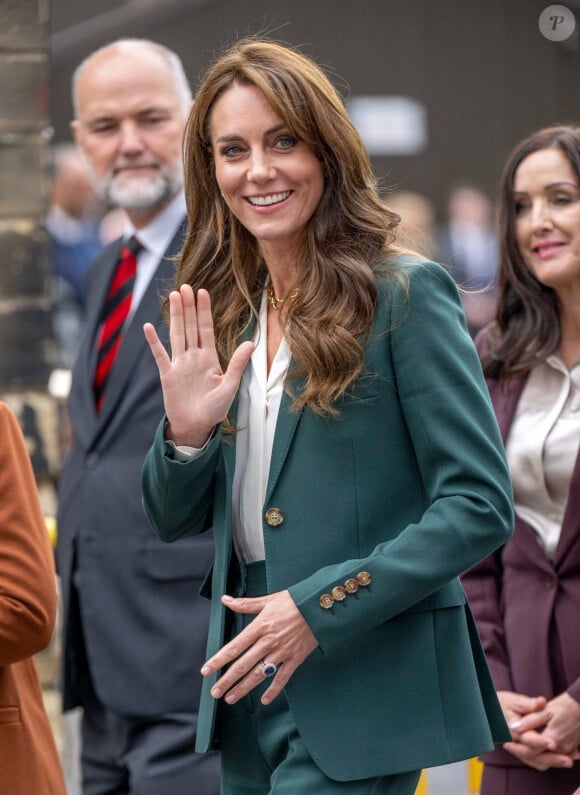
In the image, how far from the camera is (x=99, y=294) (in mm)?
4422

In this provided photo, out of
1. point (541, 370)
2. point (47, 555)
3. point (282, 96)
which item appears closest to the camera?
point (282, 96)

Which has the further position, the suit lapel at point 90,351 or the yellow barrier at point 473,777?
the yellow barrier at point 473,777

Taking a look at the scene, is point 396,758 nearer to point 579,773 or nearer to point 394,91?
point 579,773

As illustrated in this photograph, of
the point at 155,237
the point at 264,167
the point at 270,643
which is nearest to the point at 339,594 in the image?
the point at 270,643

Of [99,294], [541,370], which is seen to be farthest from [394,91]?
[541,370]

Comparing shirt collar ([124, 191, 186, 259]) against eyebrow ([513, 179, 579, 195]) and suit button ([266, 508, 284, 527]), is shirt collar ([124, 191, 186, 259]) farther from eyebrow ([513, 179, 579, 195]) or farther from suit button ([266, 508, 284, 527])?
suit button ([266, 508, 284, 527])

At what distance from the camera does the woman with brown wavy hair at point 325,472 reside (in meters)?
2.53

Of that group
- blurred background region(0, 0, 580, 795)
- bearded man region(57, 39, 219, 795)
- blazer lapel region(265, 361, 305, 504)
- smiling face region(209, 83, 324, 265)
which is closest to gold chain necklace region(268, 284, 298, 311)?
smiling face region(209, 83, 324, 265)

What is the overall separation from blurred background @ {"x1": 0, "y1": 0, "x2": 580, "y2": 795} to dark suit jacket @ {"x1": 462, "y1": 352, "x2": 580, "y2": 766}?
2.97 ft

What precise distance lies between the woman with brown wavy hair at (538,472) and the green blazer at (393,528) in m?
0.84

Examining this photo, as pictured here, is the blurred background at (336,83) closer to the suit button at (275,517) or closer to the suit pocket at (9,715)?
the suit button at (275,517)

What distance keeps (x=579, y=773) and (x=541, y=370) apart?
39.5 inches

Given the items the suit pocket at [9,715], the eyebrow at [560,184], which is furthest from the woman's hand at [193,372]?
the eyebrow at [560,184]

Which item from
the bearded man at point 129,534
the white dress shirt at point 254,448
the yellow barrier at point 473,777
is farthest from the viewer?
the yellow barrier at point 473,777
